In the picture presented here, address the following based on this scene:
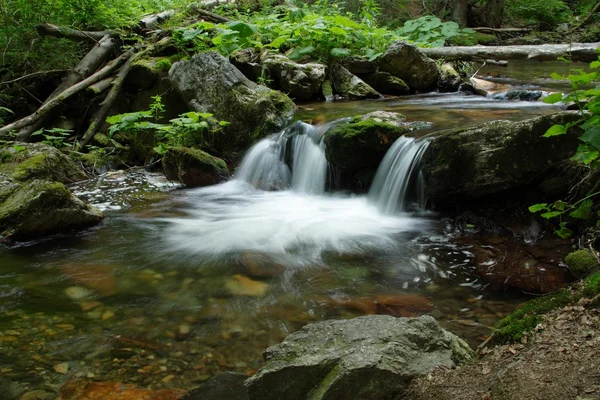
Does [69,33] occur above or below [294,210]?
above

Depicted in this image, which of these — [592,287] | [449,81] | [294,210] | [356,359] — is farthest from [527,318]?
[449,81]

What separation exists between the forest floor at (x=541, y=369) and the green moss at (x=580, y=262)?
1.67 metres

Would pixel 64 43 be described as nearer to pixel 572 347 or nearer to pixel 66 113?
pixel 66 113

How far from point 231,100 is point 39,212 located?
3.95m

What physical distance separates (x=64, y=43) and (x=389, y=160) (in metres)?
7.47

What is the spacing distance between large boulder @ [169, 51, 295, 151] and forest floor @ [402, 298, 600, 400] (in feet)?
20.5

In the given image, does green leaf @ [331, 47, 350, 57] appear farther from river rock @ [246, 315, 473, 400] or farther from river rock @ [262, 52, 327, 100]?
river rock @ [246, 315, 473, 400]

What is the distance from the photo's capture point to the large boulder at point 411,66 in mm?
9234

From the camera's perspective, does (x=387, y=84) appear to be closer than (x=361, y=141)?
No

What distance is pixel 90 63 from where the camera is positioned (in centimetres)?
925

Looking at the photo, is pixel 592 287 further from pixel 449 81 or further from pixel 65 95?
pixel 65 95

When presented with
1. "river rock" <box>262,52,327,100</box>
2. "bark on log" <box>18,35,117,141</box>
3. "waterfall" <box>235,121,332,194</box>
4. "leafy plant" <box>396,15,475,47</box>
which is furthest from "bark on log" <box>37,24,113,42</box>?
"leafy plant" <box>396,15,475,47</box>

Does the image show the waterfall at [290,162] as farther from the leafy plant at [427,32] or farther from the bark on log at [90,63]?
the leafy plant at [427,32]

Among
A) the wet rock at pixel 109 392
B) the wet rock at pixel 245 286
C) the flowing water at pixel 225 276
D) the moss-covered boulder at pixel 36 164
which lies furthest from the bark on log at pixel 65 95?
the wet rock at pixel 109 392
